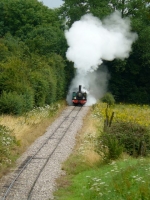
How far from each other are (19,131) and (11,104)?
5677 millimetres

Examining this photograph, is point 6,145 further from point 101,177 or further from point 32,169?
point 101,177

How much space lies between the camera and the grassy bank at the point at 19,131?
1931 cm

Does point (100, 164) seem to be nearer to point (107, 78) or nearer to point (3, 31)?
point (107, 78)

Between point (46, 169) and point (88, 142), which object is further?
point (88, 142)

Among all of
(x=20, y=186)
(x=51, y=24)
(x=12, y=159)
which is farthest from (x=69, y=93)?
(x=20, y=186)

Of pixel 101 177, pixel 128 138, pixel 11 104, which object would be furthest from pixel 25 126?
pixel 101 177

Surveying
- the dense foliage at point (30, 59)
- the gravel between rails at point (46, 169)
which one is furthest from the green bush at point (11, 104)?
the gravel between rails at point (46, 169)

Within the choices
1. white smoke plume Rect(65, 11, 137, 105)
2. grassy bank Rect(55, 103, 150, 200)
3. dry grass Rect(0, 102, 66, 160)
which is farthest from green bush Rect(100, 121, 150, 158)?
white smoke plume Rect(65, 11, 137, 105)

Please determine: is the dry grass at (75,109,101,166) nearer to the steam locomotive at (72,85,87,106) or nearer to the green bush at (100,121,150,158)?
the green bush at (100,121,150,158)

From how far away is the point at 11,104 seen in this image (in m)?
31.8

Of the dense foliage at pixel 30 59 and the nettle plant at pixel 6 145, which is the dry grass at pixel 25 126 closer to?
the nettle plant at pixel 6 145

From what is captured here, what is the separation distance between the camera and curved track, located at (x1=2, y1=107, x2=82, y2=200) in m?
15.3

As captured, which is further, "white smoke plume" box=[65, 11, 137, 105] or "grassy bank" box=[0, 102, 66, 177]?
"white smoke plume" box=[65, 11, 137, 105]

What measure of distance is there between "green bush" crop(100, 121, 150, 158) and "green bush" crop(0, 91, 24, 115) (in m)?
11.5
